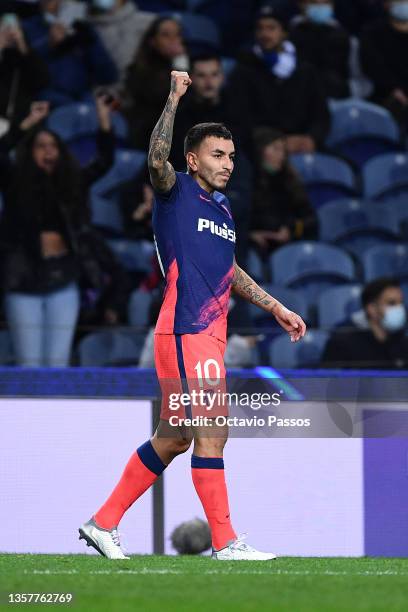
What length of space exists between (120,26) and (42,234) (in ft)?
8.96

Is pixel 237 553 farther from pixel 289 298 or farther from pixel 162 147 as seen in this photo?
pixel 289 298

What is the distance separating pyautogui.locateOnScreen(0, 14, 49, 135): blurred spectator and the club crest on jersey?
4.88 m

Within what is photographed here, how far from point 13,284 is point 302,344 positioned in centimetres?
188

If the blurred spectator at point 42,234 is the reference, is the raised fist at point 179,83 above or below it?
above

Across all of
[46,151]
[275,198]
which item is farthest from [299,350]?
A: [46,151]

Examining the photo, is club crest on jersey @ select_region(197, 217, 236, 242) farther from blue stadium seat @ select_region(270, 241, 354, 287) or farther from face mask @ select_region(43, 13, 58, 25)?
face mask @ select_region(43, 13, 58, 25)

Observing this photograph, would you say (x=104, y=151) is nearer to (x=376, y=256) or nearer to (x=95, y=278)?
(x=95, y=278)

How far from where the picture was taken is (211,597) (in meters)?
4.66

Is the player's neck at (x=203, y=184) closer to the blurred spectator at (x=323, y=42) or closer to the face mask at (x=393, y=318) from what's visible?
the face mask at (x=393, y=318)

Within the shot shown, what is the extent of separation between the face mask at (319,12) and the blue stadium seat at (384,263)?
2320mm

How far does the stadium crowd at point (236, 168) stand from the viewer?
358 inches

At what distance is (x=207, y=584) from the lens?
4.97 meters

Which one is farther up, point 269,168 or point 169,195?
point 269,168

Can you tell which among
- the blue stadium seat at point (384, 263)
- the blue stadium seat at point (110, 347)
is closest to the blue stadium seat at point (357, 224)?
the blue stadium seat at point (384, 263)
